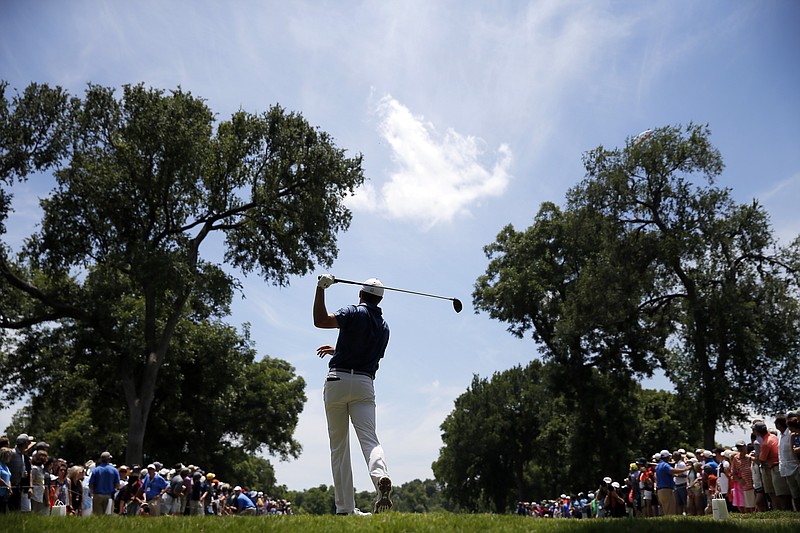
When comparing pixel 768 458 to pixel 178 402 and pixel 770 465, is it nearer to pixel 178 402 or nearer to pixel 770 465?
pixel 770 465

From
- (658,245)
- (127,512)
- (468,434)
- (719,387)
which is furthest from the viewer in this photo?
(468,434)

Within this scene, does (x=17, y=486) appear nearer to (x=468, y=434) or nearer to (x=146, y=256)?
(x=146, y=256)

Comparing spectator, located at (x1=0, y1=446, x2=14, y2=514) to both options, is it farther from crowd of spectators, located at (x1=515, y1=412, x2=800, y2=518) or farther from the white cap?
crowd of spectators, located at (x1=515, y1=412, x2=800, y2=518)

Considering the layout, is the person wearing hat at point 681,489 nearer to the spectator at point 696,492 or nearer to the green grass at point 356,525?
the spectator at point 696,492

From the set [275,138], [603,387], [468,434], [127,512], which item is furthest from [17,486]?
[468,434]

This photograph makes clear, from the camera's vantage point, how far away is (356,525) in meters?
7.12

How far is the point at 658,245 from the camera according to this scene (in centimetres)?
3688

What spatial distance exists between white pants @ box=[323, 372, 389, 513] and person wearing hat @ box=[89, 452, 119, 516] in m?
11.7

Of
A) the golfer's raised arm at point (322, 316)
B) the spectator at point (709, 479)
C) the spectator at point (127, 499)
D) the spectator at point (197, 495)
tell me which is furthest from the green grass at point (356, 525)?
the spectator at point (197, 495)

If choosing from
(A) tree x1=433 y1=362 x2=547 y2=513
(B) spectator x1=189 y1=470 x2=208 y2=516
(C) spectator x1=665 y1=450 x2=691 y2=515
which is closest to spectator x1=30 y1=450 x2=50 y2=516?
(B) spectator x1=189 y1=470 x2=208 y2=516

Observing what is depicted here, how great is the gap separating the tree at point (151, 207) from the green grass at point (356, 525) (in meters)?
21.4

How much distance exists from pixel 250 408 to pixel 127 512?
33101 mm

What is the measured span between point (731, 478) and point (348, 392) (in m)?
12.6

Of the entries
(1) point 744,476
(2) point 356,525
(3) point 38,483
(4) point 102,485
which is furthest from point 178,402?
(2) point 356,525
